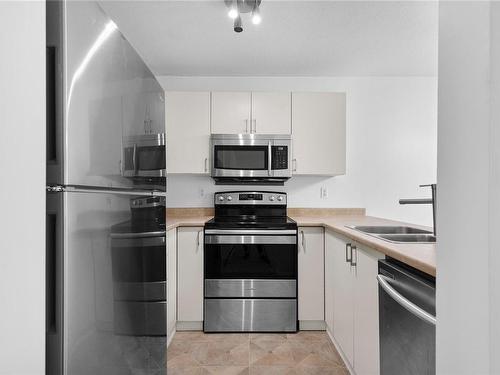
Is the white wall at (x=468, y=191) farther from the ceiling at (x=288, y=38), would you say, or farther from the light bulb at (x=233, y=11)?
the ceiling at (x=288, y=38)

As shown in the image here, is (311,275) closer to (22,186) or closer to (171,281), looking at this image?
A: (171,281)

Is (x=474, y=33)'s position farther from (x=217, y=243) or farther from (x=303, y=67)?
(x=303, y=67)

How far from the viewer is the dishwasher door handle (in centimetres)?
89

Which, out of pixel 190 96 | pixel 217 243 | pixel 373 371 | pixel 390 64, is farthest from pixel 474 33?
pixel 390 64

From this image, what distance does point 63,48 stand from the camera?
74 cm

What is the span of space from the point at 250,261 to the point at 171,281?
0.63 meters

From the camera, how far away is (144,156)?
124 centimetres

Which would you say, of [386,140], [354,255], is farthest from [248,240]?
[386,140]

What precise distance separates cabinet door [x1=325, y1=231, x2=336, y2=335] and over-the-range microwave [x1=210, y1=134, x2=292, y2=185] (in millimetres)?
730

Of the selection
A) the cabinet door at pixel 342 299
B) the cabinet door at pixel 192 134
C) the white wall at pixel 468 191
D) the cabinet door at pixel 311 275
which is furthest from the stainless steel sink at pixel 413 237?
the cabinet door at pixel 192 134

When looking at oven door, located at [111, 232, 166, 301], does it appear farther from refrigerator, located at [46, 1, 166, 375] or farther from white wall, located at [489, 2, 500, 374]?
white wall, located at [489, 2, 500, 374]

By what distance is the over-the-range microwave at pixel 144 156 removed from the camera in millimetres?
1075

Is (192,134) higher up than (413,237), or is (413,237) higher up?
(192,134)

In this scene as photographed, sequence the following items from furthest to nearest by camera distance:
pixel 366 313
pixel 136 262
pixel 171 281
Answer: pixel 171 281 → pixel 366 313 → pixel 136 262
